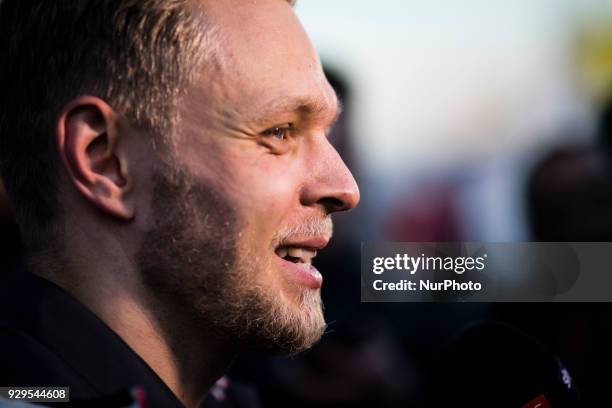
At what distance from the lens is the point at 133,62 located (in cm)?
151

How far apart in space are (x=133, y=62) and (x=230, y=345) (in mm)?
451

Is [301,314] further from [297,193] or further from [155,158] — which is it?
[155,158]

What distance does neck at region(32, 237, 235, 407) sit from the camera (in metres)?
1.50

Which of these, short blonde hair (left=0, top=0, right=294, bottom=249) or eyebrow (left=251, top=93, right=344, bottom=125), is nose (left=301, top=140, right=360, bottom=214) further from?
short blonde hair (left=0, top=0, right=294, bottom=249)

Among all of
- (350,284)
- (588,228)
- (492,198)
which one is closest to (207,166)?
(350,284)

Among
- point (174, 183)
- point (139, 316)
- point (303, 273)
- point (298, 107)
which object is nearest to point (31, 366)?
point (139, 316)

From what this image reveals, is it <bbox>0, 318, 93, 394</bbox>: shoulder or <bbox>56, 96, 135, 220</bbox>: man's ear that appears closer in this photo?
<bbox>0, 318, 93, 394</bbox>: shoulder

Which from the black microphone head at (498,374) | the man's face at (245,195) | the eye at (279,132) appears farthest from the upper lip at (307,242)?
the black microphone head at (498,374)

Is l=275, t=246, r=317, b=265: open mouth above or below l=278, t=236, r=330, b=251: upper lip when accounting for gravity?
below

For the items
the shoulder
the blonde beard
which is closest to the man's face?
the blonde beard

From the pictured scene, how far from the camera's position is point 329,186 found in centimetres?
155

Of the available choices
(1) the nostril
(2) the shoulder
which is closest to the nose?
(1) the nostril

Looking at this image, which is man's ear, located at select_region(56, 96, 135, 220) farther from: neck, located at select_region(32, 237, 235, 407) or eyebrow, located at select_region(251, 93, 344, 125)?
eyebrow, located at select_region(251, 93, 344, 125)

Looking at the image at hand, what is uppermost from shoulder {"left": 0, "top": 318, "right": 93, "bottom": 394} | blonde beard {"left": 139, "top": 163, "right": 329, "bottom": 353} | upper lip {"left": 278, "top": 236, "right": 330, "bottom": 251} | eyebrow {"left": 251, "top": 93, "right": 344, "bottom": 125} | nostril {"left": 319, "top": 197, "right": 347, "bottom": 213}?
eyebrow {"left": 251, "top": 93, "right": 344, "bottom": 125}
